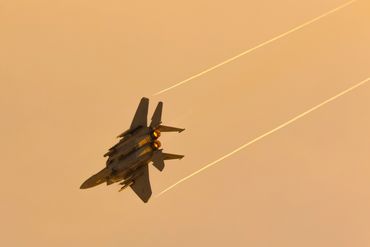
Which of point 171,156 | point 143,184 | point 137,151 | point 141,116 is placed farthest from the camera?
point 143,184

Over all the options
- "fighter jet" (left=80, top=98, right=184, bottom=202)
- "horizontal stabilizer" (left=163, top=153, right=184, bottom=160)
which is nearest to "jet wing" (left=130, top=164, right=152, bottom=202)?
"fighter jet" (left=80, top=98, right=184, bottom=202)

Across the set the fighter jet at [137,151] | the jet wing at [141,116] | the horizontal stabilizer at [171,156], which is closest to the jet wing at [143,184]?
the fighter jet at [137,151]

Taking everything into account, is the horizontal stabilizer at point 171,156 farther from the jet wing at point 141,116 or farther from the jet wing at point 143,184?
the jet wing at point 141,116

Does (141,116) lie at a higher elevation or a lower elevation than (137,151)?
higher

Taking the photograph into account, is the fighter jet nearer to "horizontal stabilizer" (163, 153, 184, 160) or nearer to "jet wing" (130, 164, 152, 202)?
"horizontal stabilizer" (163, 153, 184, 160)

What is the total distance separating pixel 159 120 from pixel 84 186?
700 cm

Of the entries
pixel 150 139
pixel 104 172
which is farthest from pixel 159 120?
pixel 104 172

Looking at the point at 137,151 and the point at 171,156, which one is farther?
the point at 171,156

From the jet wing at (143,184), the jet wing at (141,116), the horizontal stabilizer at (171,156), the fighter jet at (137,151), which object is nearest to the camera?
the fighter jet at (137,151)

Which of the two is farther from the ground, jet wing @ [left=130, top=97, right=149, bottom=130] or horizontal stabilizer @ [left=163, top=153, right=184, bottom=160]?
jet wing @ [left=130, top=97, right=149, bottom=130]

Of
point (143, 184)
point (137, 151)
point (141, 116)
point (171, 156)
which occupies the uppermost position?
point (141, 116)

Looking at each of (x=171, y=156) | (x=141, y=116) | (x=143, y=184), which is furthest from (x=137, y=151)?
(x=143, y=184)

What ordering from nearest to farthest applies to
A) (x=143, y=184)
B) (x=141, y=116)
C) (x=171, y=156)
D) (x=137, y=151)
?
(x=137, y=151), (x=171, y=156), (x=141, y=116), (x=143, y=184)

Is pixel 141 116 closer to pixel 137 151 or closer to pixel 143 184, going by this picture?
pixel 137 151
